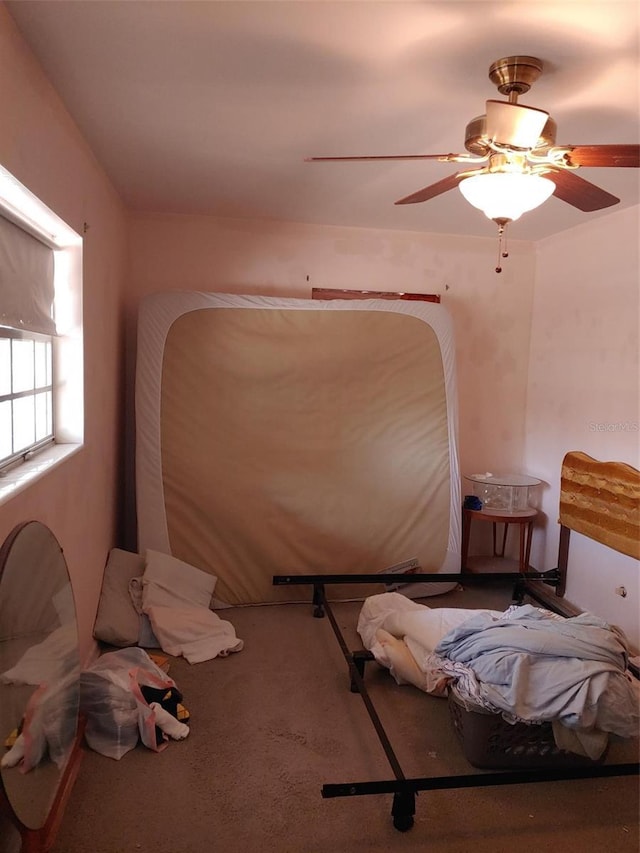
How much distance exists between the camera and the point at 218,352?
3.41 meters

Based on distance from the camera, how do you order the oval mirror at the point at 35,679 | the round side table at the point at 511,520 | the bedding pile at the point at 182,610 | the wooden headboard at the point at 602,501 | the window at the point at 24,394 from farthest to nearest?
the round side table at the point at 511,520 → the wooden headboard at the point at 602,501 → the bedding pile at the point at 182,610 → the window at the point at 24,394 → the oval mirror at the point at 35,679

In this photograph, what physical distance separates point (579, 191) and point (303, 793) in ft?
7.33

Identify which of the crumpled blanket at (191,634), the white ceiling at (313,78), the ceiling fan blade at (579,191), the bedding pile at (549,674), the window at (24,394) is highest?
the white ceiling at (313,78)

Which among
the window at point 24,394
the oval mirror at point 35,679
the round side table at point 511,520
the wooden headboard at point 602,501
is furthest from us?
the round side table at point 511,520

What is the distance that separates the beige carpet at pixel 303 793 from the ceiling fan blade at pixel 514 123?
2.06 m

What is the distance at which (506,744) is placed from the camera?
2.05 m

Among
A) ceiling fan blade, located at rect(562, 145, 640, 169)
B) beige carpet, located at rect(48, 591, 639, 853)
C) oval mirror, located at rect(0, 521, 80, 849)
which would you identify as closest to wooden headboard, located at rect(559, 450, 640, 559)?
beige carpet, located at rect(48, 591, 639, 853)

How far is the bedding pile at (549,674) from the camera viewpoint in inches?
73.7

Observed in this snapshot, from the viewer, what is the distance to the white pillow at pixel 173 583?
2986mm

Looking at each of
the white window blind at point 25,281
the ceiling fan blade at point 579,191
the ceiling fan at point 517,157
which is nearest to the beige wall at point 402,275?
the white window blind at point 25,281

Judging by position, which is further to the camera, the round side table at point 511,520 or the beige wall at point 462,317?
the round side table at point 511,520

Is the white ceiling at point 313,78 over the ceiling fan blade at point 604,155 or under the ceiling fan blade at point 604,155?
over

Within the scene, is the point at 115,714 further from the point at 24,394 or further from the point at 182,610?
the point at 24,394

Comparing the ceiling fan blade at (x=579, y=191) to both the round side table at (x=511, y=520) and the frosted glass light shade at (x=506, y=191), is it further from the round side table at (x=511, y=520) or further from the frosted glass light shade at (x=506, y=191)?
the round side table at (x=511, y=520)
